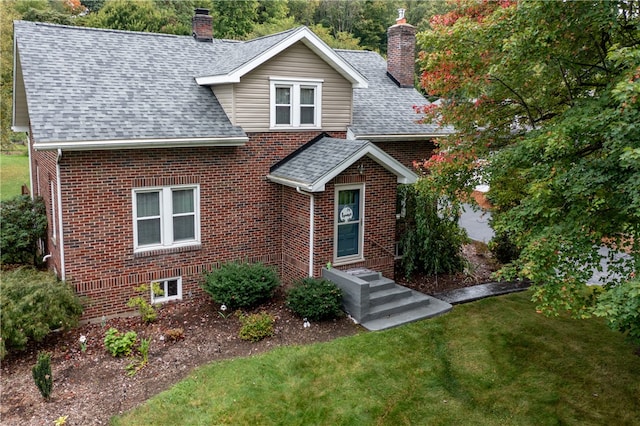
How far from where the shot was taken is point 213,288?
1187 cm

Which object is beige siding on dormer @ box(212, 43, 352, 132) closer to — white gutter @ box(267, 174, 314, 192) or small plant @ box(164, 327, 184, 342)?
white gutter @ box(267, 174, 314, 192)

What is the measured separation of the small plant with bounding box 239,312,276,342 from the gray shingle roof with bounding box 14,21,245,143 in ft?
15.1

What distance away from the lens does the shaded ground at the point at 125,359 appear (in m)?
8.41

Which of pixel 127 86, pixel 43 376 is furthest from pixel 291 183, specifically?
pixel 43 376

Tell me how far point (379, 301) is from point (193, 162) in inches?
224

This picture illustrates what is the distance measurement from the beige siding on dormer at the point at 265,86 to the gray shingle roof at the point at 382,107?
1.58 metres

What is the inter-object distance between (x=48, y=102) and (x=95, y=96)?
111cm

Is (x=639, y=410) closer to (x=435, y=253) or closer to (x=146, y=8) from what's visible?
(x=435, y=253)

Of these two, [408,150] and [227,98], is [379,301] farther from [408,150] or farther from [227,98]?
[227,98]

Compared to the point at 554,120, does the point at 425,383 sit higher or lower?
lower

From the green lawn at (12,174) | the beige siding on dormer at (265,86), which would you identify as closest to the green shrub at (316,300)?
the beige siding on dormer at (265,86)

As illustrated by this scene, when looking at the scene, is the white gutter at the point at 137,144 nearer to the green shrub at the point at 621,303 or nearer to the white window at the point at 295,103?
the white window at the point at 295,103

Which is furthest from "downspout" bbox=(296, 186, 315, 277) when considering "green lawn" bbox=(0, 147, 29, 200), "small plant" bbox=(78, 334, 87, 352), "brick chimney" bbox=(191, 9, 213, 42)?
"green lawn" bbox=(0, 147, 29, 200)

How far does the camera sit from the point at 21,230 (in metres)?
14.0
